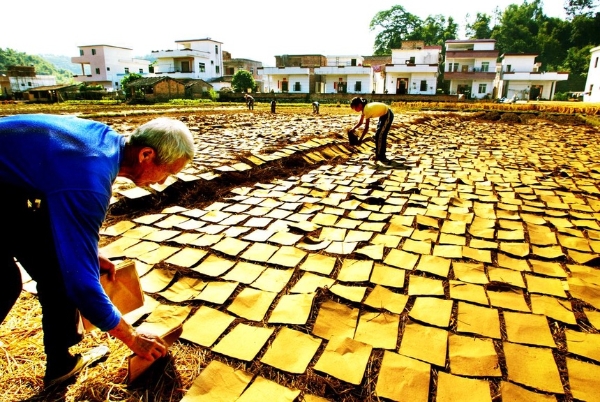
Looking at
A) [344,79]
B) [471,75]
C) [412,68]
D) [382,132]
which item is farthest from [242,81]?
[382,132]

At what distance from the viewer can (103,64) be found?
147ft

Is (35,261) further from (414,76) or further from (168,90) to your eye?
(414,76)

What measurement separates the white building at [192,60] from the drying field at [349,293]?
135ft

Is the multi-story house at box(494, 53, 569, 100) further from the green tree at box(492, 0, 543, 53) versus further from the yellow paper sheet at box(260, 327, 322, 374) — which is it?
the yellow paper sheet at box(260, 327, 322, 374)

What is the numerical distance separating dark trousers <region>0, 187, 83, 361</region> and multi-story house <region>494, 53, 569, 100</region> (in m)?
41.8

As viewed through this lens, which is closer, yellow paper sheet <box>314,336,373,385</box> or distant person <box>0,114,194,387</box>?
distant person <box>0,114,194,387</box>

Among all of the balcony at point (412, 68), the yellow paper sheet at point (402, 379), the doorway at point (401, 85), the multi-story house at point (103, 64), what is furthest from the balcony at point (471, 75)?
the multi-story house at point (103, 64)

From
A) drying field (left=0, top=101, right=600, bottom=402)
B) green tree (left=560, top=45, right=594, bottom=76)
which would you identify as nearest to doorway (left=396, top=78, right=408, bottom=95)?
green tree (left=560, top=45, right=594, bottom=76)

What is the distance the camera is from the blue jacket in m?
1.02

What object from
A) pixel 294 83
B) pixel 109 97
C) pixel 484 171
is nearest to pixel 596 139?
pixel 484 171

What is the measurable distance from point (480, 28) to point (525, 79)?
2355 centimetres

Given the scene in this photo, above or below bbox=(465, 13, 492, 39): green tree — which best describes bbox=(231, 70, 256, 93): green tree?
below

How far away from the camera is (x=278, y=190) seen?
166 inches

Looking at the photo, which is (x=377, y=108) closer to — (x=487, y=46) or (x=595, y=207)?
(x=595, y=207)
